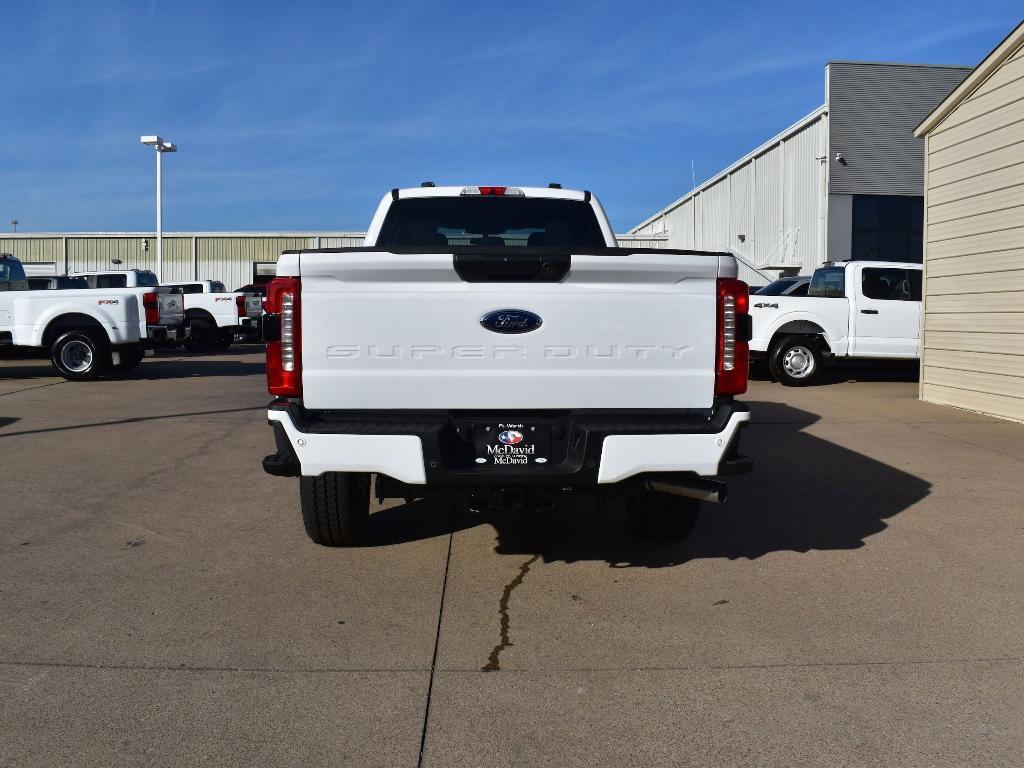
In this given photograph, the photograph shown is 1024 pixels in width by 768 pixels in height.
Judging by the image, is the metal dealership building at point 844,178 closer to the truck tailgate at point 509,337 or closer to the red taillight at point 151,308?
the red taillight at point 151,308

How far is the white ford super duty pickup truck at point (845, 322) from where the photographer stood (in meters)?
15.2

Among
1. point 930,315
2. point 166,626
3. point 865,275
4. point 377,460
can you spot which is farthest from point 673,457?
point 865,275

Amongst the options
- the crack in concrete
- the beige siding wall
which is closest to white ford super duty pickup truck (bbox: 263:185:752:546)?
the crack in concrete

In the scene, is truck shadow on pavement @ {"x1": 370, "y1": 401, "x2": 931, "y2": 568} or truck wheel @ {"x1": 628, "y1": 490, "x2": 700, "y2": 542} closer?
truck wheel @ {"x1": 628, "y1": 490, "x2": 700, "y2": 542}

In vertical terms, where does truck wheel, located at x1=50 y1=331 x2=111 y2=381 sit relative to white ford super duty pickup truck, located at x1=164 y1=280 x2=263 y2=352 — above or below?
below

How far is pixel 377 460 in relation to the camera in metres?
4.32

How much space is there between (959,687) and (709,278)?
1963 mm

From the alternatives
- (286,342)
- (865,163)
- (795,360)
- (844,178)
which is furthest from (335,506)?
(865,163)

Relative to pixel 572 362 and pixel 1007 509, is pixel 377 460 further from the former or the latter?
pixel 1007 509

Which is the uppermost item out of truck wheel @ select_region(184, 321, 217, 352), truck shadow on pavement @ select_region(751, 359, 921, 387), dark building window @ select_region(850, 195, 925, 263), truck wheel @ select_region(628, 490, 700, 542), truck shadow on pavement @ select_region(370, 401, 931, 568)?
dark building window @ select_region(850, 195, 925, 263)

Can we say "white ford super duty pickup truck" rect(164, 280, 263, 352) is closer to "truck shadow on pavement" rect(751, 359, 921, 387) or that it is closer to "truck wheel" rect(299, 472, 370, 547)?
"truck shadow on pavement" rect(751, 359, 921, 387)

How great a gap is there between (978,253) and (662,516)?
808 cm

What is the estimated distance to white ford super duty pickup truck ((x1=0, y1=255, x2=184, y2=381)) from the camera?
15875 millimetres

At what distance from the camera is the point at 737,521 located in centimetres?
622
